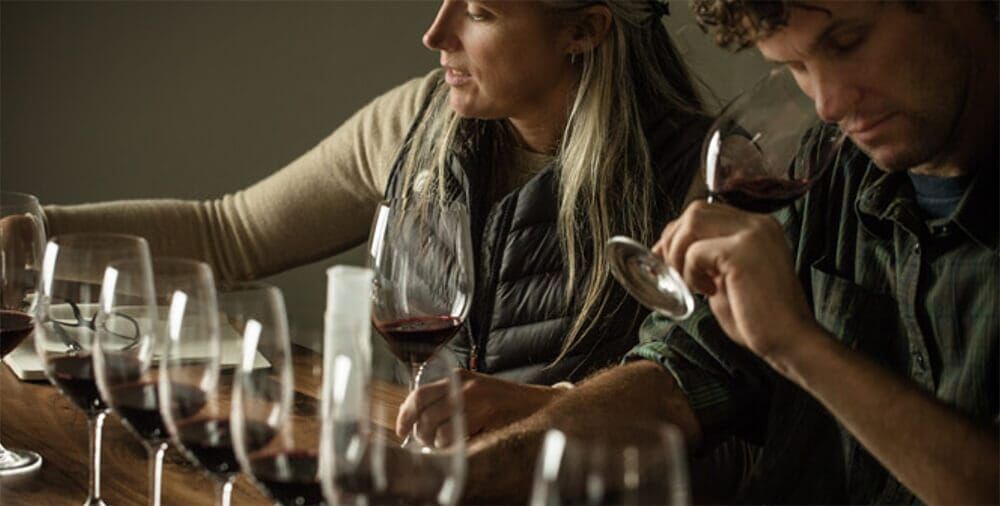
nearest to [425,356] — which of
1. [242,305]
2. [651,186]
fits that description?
[242,305]

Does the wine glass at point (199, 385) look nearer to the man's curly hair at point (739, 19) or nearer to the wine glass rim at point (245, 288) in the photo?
the wine glass rim at point (245, 288)

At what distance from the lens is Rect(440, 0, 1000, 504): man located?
1380mm

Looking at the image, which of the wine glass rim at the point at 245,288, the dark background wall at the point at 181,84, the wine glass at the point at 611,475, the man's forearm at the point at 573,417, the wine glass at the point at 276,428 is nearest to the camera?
the wine glass at the point at 611,475

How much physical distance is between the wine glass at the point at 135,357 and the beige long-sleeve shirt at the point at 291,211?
1248mm

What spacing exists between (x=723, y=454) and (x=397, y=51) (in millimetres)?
2101

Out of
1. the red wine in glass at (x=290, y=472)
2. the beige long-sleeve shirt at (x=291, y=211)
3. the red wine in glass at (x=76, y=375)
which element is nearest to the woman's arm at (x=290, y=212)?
the beige long-sleeve shirt at (x=291, y=211)

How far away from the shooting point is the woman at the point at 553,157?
7.14 ft

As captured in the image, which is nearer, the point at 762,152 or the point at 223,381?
the point at 223,381

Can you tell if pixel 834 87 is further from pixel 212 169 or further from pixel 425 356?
pixel 212 169

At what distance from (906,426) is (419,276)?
546 mm

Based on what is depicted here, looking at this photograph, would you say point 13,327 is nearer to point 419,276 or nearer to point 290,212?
point 419,276

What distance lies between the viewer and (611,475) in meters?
0.83

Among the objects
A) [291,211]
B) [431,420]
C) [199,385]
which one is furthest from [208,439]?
[291,211]

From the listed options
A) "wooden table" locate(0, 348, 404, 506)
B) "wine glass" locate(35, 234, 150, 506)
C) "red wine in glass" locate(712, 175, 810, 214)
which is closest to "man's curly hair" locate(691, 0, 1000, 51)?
"red wine in glass" locate(712, 175, 810, 214)
